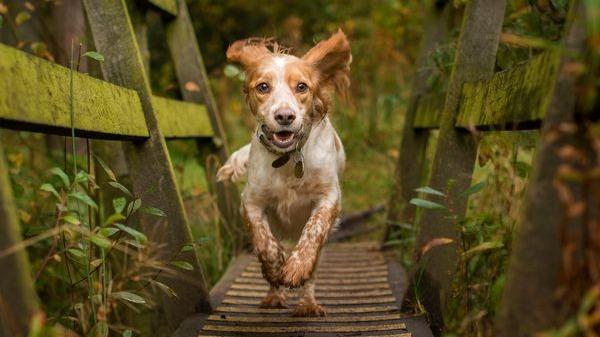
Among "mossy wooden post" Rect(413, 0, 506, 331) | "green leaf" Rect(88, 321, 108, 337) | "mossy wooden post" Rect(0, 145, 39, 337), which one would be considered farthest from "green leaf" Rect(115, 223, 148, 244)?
"mossy wooden post" Rect(413, 0, 506, 331)

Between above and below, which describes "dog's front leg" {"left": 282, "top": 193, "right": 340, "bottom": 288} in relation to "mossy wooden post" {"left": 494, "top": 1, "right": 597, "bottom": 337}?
below

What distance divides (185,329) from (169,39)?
239 centimetres

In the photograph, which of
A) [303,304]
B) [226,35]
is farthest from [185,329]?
[226,35]

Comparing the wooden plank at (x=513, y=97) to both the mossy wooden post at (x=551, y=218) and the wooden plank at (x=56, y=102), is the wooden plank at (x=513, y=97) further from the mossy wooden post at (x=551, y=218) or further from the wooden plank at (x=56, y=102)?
the wooden plank at (x=56, y=102)

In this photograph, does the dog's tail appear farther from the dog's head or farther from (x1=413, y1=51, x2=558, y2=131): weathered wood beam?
(x1=413, y1=51, x2=558, y2=131): weathered wood beam

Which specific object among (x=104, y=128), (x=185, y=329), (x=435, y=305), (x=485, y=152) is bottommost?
(x=185, y=329)

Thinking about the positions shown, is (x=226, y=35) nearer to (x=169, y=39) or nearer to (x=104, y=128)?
(x=169, y=39)

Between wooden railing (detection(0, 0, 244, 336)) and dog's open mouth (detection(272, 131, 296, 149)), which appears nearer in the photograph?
wooden railing (detection(0, 0, 244, 336))

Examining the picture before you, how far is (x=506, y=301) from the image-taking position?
149 centimetres

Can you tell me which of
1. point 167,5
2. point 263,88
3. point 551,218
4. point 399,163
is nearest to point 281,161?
point 263,88

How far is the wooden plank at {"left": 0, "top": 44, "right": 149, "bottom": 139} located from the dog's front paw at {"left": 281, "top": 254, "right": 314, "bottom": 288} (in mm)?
874

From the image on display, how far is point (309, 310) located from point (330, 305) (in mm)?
291

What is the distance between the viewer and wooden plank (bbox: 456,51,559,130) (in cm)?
175

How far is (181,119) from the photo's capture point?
371cm
